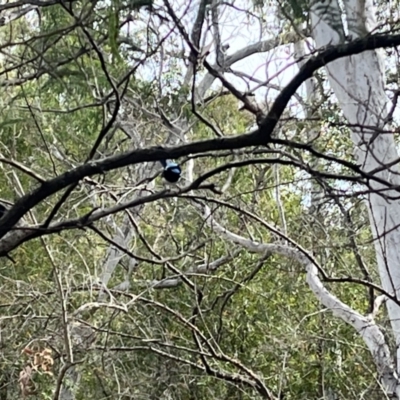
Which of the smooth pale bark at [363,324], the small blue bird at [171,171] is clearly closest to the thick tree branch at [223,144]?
the small blue bird at [171,171]

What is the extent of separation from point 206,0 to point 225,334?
15.6 feet

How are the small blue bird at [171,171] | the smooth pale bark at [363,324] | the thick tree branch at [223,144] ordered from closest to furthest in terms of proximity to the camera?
1. the thick tree branch at [223,144]
2. the small blue bird at [171,171]
3. the smooth pale bark at [363,324]

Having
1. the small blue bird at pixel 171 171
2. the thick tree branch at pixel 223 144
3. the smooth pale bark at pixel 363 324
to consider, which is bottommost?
Answer: the thick tree branch at pixel 223 144

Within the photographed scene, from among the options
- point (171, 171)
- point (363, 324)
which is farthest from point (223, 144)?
point (363, 324)

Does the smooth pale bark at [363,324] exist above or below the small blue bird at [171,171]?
above

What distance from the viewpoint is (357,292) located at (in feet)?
20.6

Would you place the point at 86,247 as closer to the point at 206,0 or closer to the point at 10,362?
the point at 10,362

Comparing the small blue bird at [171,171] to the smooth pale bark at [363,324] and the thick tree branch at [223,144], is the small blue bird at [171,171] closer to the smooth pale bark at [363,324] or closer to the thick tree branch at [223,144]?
the thick tree branch at [223,144]

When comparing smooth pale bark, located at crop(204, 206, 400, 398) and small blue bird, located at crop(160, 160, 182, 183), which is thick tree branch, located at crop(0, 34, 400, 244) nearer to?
small blue bird, located at crop(160, 160, 182, 183)

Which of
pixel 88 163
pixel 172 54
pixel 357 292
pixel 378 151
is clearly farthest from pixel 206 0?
pixel 357 292

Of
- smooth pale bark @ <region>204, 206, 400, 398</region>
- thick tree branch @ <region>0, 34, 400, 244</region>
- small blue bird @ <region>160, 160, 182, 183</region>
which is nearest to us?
thick tree branch @ <region>0, 34, 400, 244</region>

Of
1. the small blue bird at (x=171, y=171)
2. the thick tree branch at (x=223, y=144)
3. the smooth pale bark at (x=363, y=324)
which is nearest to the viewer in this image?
the thick tree branch at (x=223, y=144)

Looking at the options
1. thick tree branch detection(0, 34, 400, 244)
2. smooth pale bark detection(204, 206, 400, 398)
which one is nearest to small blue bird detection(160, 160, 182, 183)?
thick tree branch detection(0, 34, 400, 244)

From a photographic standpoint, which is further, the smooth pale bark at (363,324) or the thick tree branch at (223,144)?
the smooth pale bark at (363,324)
